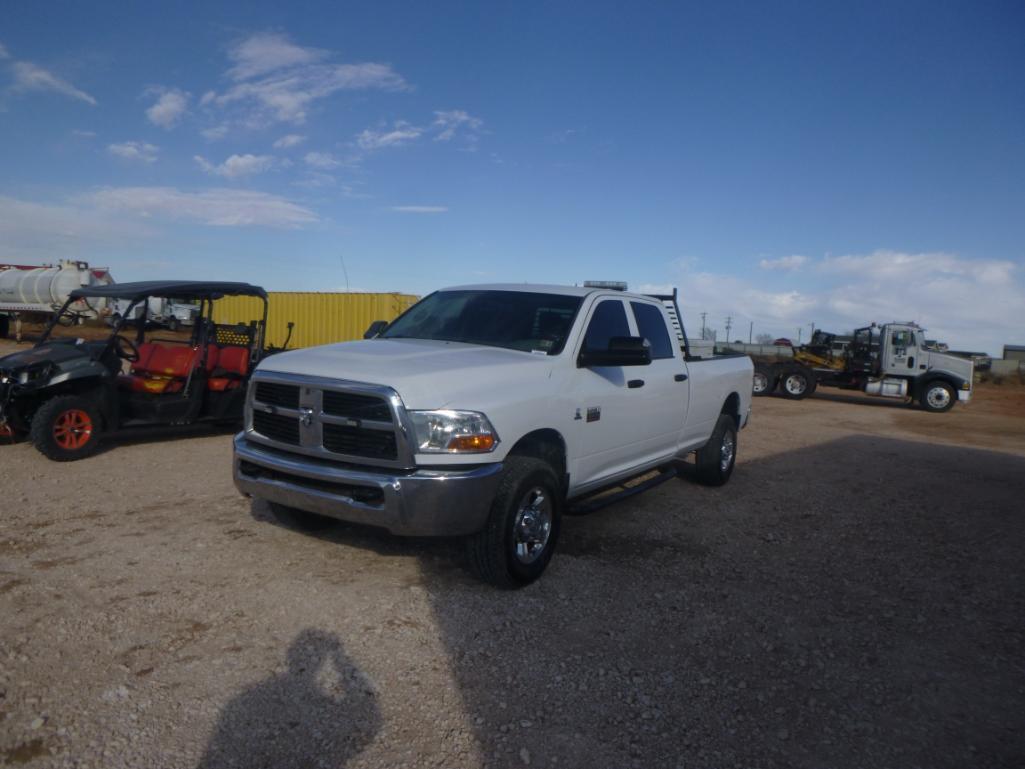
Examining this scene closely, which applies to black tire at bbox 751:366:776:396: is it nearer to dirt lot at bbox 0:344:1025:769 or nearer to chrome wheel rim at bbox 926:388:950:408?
chrome wheel rim at bbox 926:388:950:408

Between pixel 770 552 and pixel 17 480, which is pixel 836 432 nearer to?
pixel 770 552

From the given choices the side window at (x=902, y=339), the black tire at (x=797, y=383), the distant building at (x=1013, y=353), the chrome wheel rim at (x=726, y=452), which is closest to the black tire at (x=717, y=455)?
the chrome wheel rim at (x=726, y=452)

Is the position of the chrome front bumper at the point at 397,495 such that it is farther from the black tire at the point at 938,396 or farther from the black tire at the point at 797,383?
the black tire at the point at 938,396

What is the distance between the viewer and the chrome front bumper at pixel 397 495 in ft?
13.0

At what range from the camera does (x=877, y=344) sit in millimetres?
21547

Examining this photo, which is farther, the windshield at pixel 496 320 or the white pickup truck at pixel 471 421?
the windshield at pixel 496 320

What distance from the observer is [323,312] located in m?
28.3

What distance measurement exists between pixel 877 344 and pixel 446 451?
68.3ft

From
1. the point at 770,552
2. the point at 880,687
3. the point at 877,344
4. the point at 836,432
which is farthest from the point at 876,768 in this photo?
the point at 877,344

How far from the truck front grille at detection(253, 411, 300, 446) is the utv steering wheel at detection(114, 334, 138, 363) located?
4540 millimetres

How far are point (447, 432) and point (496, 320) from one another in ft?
5.45

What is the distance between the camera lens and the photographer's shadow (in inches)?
110

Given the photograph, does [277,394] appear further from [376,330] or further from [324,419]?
[376,330]

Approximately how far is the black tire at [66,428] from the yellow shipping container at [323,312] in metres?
18.4
